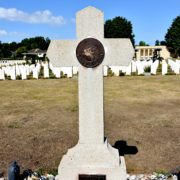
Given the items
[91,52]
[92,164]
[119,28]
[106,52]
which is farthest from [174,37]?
[92,164]

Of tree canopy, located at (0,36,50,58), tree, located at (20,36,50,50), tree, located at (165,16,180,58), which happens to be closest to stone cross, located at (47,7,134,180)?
tree, located at (165,16,180,58)

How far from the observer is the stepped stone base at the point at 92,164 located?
17.0ft

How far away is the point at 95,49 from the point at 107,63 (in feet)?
0.94

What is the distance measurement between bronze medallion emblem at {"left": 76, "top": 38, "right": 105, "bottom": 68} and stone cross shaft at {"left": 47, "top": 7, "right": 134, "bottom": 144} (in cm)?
5

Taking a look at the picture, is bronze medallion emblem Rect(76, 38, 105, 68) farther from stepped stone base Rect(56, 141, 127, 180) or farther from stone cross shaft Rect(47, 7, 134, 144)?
stepped stone base Rect(56, 141, 127, 180)

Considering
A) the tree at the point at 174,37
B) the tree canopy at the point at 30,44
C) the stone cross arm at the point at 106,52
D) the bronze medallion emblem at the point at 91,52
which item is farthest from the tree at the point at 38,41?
the bronze medallion emblem at the point at 91,52

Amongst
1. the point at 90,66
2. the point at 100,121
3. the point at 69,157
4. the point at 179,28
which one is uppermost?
the point at 179,28

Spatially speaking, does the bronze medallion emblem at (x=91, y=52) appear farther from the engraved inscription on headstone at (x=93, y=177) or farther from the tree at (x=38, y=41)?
the tree at (x=38, y=41)

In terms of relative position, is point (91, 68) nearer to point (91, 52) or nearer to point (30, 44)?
point (91, 52)

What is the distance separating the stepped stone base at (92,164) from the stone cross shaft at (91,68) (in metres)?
0.13

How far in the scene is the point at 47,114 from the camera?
11078 millimetres

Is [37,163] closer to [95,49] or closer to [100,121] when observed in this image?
[100,121]

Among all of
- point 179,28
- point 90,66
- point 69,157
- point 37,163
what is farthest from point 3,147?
point 179,28

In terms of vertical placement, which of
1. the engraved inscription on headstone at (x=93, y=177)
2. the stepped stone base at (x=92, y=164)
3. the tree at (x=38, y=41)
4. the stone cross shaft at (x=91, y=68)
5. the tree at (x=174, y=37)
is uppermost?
the tree at (x=38, y=41)
